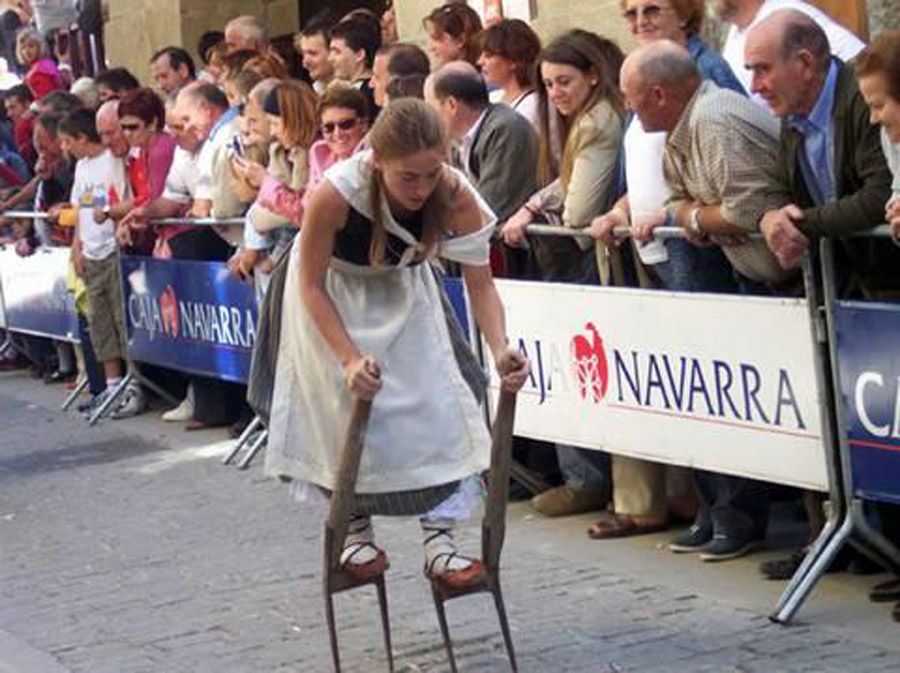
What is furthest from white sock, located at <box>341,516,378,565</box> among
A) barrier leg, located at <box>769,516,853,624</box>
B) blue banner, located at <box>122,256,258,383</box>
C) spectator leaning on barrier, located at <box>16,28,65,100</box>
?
spectator leaning on barrier, located at <box>16,28,65,100</box>

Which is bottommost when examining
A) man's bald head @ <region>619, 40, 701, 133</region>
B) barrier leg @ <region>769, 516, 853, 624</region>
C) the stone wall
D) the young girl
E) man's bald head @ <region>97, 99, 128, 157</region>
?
barrier leg @ <region>769, 516, 853, 624</region>

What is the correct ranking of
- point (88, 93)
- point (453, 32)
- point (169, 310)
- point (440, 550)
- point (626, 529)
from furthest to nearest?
point (88, 93), point (169, 310), point (453, 32), point (626, 529), point (440, 550)

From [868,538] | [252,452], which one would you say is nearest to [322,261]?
[868,538]

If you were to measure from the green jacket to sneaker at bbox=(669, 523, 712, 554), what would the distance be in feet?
4.86

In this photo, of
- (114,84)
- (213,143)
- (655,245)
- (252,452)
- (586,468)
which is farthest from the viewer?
(114,84)

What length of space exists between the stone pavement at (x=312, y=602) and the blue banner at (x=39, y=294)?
4.04 m

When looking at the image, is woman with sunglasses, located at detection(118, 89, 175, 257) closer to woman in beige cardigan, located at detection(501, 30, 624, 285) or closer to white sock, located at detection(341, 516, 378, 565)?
woman in beige cardigan, located at detection(501, 30, 624, 285)

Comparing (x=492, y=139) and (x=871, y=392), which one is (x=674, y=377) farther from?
(x=492, y=139)

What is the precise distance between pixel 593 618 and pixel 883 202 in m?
1.71

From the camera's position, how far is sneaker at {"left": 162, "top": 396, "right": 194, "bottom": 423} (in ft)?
42.9

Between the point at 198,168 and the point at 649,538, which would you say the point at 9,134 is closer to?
the point at 198,168

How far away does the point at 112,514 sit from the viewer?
407 inches

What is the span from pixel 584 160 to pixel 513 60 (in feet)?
3.59

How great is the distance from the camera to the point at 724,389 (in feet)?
26.2
